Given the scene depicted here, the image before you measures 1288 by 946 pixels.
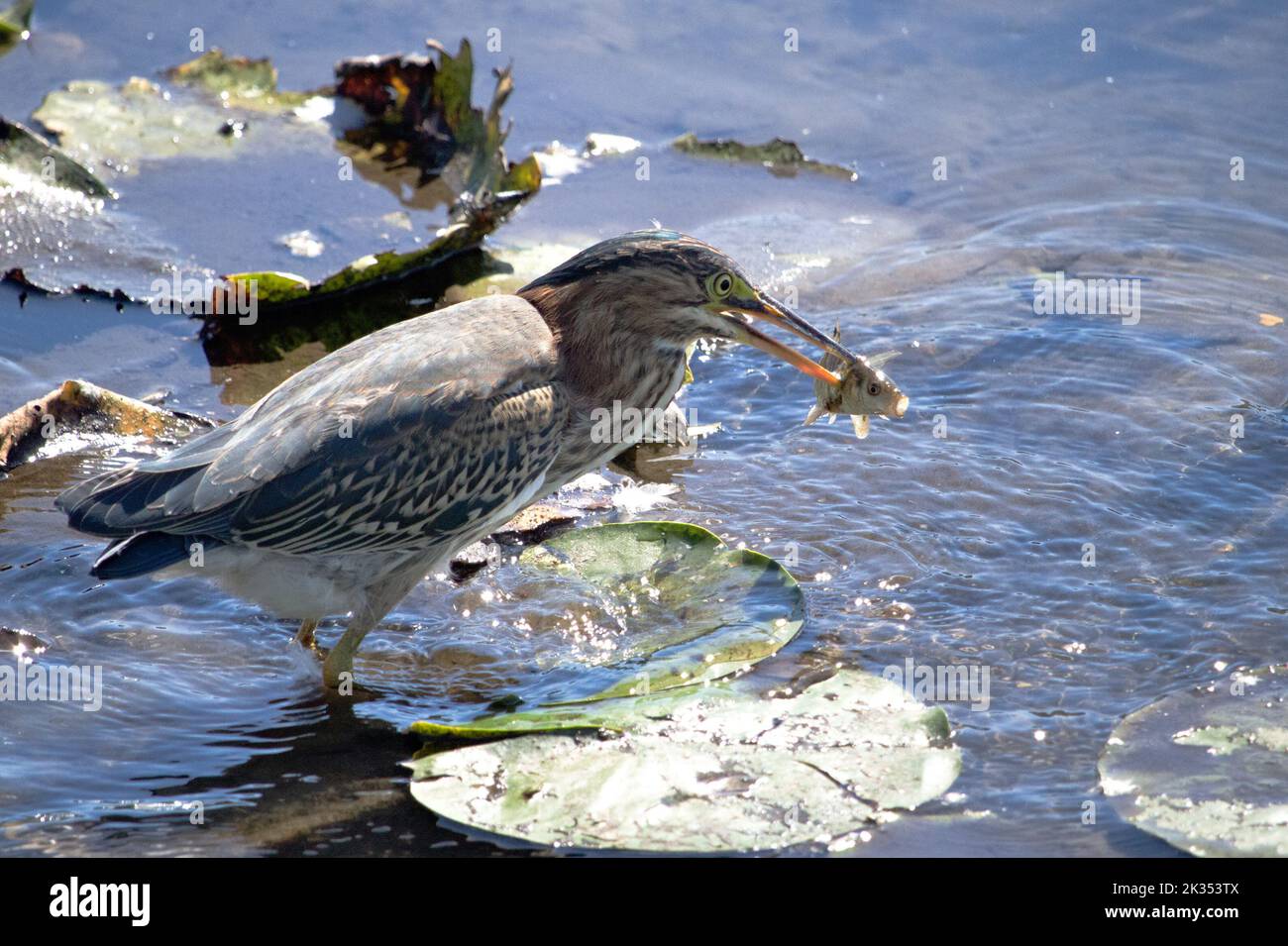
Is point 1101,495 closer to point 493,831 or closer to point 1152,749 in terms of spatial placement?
point 1152,749

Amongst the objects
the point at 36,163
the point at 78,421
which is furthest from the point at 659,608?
the point at 36,163

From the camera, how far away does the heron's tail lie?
561cm

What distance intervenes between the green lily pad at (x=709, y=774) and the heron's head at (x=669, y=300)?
1674 mm

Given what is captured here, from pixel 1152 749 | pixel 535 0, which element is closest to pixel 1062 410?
pixel 1152 749

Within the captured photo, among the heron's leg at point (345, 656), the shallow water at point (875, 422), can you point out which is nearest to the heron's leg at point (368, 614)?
the heron's leg at point (345, 656)

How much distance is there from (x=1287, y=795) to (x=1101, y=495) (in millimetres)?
2574

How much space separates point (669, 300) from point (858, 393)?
96cm

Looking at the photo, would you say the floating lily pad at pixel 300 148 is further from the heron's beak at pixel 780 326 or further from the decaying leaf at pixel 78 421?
the heron's beak at pixel 780 326

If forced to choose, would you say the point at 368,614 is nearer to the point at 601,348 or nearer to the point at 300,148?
the point at 601,348

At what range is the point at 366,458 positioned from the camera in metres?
5.82

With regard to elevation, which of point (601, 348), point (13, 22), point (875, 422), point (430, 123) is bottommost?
point (875, 422)

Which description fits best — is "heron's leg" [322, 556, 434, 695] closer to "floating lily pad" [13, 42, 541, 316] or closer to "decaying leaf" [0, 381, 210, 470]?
"decaying leaf" [0, 381, 210, 470]

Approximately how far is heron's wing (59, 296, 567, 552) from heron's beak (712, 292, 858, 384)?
0.90m

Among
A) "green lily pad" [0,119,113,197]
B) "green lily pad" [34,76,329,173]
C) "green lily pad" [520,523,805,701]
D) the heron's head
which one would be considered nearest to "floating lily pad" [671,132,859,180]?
"green lily pad" [34,76,329,173]
